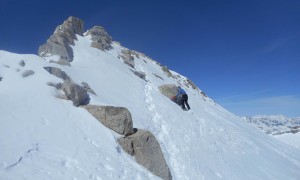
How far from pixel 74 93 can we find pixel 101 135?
351cm

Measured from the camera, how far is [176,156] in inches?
742

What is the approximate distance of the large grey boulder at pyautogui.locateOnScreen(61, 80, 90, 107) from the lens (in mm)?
17578

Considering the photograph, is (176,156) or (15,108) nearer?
(15,108)

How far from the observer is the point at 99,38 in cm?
4031

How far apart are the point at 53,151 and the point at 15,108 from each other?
3906 millimetres

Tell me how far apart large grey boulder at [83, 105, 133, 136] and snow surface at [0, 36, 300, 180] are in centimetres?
36

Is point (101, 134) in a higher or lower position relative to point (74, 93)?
lower

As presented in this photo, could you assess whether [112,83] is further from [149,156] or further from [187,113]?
[149,156]

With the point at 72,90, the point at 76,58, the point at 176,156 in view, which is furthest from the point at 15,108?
the point at 76,58

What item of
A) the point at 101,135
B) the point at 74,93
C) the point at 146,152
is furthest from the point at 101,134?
the point at 74,93

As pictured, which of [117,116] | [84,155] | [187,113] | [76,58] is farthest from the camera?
[76,58]

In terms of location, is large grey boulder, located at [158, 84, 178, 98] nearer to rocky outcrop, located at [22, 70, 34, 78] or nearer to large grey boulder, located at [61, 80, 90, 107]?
large grey boulder, located at [61, 80, 90, 107]

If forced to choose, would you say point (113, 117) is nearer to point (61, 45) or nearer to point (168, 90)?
point (168, 90)

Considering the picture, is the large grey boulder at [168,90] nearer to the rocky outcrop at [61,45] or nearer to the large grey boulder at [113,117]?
the rocky outcrop at [61,45]
